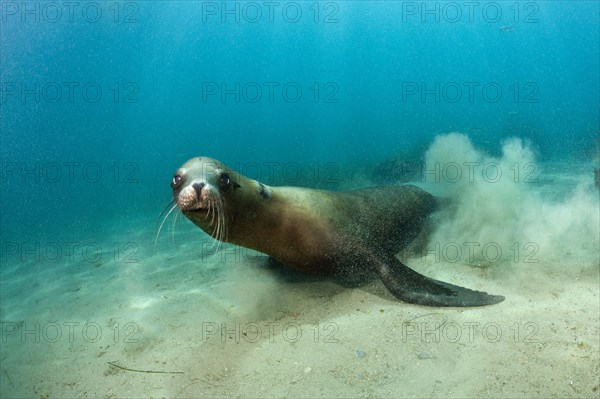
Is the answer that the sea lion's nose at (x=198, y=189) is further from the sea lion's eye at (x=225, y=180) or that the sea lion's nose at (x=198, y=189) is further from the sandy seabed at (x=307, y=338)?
the sandy seabed at (x=307, y=338)

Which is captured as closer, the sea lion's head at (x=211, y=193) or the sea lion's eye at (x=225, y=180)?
the sea lion's head at (x=211, y=193)

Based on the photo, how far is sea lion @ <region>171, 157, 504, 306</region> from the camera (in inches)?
136

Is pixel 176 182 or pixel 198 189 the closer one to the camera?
pixel 198 189

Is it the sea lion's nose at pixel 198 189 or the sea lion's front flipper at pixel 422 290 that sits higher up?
the sea lion's nose at pixel 198 189

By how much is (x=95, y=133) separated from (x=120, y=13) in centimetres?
5656

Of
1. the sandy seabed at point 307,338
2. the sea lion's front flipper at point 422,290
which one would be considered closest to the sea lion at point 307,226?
the sea lion's front flipper at point 422,290

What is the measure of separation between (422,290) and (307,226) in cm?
136

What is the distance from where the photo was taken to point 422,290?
3.90 m

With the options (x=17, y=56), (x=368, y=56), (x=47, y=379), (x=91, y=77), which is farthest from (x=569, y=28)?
(x=47, y=379)

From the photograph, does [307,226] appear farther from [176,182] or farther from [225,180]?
[176,182]

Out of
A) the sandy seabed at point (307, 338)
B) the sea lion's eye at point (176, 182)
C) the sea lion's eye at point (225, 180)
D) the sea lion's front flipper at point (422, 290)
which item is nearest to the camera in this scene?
the sandy seabed at point (307, 338)

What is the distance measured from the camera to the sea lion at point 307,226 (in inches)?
136

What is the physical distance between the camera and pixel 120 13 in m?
47.3

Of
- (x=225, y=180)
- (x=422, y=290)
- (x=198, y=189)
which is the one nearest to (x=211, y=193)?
(x=198, y=189)
